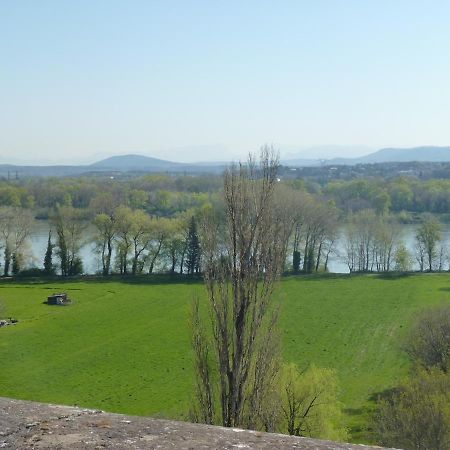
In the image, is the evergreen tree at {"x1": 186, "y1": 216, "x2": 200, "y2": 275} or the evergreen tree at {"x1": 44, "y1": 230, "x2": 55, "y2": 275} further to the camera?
the evergreen tree at {"x1": 186, "y1": 216, "x2": 200, "y2": 275}

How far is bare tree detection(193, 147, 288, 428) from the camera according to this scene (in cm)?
1009

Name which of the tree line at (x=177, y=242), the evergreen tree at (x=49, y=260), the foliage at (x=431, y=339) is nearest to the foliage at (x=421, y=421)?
the foliage at (x=431, y=339)

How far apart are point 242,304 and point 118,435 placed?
6534mm

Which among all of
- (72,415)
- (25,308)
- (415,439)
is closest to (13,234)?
(25,308)

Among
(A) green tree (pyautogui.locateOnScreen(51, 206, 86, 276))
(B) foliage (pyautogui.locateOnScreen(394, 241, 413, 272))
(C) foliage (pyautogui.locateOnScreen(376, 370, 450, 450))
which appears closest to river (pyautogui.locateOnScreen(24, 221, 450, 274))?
(A) green tree (pyautogui.locateOnScreen(51, 206, 86, 276))

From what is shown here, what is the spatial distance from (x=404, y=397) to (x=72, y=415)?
15129 millimetres

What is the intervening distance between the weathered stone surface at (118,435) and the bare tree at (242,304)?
5.74 metres

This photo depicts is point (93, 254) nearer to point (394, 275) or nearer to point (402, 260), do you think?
point (394, 275)

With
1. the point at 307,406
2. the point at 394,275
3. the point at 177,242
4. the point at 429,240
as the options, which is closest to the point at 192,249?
the point at 177,242

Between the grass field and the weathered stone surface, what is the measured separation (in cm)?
1231

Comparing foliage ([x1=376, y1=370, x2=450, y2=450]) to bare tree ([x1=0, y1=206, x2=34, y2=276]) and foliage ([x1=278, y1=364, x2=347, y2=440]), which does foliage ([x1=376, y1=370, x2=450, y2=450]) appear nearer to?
foliage ([x1=278, y1=364, x2=347, y2=440])

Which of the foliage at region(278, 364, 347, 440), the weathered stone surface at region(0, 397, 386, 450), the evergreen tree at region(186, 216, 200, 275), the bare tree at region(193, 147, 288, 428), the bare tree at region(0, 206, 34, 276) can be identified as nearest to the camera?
the weathered stone surface at region(0, 397, 386, 450)

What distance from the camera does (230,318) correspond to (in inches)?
417

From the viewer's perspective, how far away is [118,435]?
3.95 metres
